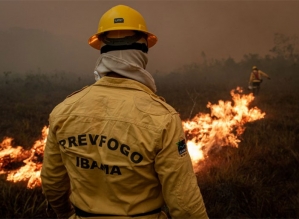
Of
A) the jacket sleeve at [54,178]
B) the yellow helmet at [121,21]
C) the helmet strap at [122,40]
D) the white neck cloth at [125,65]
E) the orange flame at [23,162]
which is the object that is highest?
the yellow helmet at [121,21]

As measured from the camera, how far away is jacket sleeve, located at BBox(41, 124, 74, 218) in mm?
1749

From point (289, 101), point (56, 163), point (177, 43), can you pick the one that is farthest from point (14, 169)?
point (177, 43)

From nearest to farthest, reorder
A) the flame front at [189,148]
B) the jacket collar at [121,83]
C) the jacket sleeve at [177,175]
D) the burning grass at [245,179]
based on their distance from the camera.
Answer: the jacket sleeve at [177,175] → the jacket collar at [121,83] → the burning grass at [245,179] → the flame front at [189,148]

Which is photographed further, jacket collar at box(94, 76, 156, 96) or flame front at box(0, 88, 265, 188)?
flame front at box(0, 88, 265, 188)

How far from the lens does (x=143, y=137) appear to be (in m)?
1.46

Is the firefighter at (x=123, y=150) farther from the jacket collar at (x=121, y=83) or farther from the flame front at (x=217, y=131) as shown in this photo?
the flame front at (x=217, y=131)

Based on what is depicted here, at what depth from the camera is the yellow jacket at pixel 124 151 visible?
4.81 ft

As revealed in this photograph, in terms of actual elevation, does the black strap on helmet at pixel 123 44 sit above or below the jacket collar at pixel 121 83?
above

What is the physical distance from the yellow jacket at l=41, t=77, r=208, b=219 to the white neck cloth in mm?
99

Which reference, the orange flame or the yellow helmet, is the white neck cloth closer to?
the yellow helmet

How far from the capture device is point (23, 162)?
16.7 feet

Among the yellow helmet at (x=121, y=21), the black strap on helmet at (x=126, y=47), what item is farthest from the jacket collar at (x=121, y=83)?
the yellow helmet at (x=121, y=21)

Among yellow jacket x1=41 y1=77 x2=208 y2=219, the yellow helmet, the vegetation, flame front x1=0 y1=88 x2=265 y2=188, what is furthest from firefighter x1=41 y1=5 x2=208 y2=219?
flame front x1=0 y1=88 x2=265 y2=188

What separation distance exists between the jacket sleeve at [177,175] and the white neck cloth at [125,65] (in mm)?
375
